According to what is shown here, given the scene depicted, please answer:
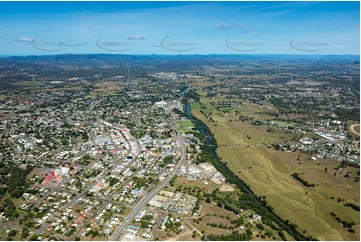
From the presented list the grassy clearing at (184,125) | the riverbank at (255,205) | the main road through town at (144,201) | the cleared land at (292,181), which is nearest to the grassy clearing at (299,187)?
the cleared land at (292,181)

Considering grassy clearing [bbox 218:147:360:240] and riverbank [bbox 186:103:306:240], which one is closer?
riverbank [bbox 186:103:306:240]

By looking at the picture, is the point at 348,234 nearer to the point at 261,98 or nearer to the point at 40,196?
the point at 40,196

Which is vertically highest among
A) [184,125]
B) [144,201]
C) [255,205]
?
[144,201]

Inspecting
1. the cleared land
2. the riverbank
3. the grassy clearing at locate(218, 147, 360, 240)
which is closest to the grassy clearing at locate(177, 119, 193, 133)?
the cleared land

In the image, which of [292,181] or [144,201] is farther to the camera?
[292,181]

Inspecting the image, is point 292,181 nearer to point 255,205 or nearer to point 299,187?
point 299,187

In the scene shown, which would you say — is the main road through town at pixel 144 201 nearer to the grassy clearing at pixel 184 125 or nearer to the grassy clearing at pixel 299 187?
the grassy clearing at pixel 299 187

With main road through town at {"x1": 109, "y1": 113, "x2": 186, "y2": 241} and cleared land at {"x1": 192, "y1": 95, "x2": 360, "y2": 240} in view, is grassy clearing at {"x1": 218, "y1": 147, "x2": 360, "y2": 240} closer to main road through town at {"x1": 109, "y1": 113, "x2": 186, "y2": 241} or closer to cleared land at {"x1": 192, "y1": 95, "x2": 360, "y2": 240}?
cleared land at {"x1": 192, "y1": 95, "x2": 360, "y2": 240}

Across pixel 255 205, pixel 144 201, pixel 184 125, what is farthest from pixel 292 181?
pixel 184 125

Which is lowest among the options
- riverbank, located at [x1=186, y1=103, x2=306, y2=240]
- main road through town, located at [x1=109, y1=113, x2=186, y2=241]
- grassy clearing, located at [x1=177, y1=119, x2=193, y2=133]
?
riverbank, located at [x1=186, y1=103, x2=306, y2=240]

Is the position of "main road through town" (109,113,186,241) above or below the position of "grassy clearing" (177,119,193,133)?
above

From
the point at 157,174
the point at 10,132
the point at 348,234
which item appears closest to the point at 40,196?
the point at 157,174
